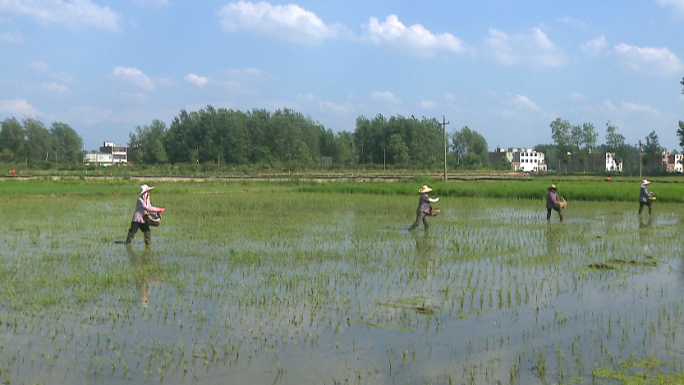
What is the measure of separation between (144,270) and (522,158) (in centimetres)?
16005

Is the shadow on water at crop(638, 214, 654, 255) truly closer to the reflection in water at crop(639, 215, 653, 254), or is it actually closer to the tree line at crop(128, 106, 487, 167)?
the reflection in water at crop(639, 215, 653, 254)

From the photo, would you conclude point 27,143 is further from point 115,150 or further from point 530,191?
point 115,150

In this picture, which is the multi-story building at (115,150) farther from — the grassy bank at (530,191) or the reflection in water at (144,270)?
the reflection in water at (144,270)

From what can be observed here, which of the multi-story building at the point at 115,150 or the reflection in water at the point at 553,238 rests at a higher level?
the multi-story building at the point at 115,150

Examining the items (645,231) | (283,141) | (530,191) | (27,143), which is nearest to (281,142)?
(283,141)

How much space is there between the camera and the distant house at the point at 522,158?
16075cm

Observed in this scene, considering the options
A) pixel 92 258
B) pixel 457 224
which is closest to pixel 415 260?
pixel 92 258

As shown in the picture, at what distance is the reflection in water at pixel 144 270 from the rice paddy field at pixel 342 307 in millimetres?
52

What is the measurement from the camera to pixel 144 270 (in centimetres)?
1002

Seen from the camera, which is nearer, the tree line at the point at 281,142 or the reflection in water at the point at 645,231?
the reflection in water at the point at 645,231

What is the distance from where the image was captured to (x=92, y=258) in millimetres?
11281

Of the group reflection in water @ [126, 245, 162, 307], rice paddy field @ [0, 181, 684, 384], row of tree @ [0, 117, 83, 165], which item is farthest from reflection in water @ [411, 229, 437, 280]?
row of tree @ [0, 117, 83, 165]

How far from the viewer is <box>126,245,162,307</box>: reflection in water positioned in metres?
8.43

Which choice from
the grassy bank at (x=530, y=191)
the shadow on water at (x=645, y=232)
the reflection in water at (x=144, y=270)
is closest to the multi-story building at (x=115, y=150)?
the grassy bank at (x=530, y=191)
